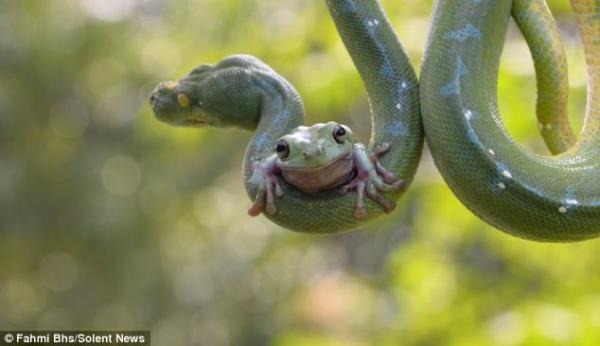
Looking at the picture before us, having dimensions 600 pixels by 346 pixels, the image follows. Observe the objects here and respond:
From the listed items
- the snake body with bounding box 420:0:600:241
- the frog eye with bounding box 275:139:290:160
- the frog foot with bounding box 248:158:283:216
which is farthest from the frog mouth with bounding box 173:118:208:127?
the snake body with bounding box 420:0:600:241

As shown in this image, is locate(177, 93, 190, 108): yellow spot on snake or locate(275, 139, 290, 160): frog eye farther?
locate(177, 93, 190, 108): yellow spot on snake

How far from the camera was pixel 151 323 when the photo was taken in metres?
11.5

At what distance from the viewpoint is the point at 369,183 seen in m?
2.00

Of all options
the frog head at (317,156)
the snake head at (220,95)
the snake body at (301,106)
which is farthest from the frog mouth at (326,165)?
the snake head at (220,95)

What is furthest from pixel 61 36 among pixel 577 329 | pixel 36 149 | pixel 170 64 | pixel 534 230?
pixel 534 230

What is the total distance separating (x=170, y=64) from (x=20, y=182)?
4739 millimetres

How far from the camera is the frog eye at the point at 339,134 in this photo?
197 cm

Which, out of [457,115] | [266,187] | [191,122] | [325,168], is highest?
[457,115]

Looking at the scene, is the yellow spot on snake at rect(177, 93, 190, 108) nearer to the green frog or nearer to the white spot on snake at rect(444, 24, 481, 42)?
the green frog

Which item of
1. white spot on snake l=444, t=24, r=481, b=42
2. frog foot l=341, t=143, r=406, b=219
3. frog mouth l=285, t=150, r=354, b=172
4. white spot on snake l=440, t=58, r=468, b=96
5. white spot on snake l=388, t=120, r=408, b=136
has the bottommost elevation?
Result: frog foot l=341, t=143, r=406, b=219

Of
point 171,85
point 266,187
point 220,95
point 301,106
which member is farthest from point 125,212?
point 266,187

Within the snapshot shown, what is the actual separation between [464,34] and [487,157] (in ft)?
1.24

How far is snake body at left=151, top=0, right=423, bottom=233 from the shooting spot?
6.71 ft

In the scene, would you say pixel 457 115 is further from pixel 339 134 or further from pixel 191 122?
pixel 191 122
